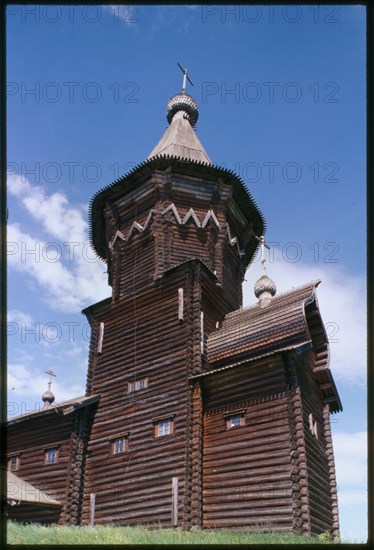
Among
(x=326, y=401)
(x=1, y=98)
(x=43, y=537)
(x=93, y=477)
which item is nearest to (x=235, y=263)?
(x=326, y=401)

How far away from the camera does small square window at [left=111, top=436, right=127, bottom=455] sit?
19.0m

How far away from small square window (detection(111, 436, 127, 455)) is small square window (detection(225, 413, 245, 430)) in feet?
14.5

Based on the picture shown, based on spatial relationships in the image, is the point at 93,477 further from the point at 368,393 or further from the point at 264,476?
the point at 368,393

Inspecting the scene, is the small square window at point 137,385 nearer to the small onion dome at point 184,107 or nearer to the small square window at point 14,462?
the small square window at point 14,462

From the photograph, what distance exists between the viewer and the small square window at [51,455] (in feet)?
67.6

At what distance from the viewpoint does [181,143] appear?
2745 cm

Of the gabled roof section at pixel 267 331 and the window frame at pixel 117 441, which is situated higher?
the gabled roof section at pixel 267 331

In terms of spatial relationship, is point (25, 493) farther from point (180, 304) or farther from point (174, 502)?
point (180, 304)

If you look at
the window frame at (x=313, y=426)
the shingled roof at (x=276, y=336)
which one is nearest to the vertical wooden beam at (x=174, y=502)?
the shingled roof at (x=276, y=336)

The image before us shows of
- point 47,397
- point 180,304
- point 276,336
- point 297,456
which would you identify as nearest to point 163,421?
point 180,304

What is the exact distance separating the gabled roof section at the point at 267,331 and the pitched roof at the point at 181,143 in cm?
946

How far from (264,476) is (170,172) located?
538 inches

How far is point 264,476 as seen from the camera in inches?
597

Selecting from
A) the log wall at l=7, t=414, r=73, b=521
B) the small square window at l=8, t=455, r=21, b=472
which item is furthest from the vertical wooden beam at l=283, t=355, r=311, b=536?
the small square window at l=8, t=455, r=21, b=472
